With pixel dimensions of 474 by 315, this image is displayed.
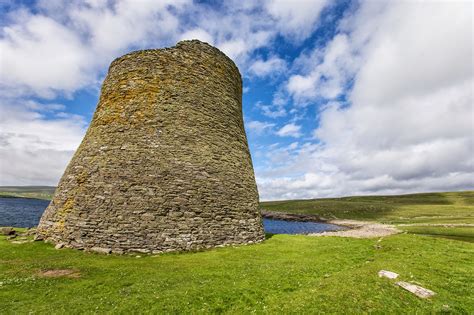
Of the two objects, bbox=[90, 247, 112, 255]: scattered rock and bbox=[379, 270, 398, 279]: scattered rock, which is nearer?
bbox=[379, 270, 398, 279]: scattered rock

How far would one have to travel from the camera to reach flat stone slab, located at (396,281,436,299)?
32.0 ft

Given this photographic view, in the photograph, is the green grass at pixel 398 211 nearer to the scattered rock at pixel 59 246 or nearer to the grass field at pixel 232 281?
the grass field at pixel 232 281

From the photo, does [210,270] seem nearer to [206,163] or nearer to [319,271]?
[319,271]

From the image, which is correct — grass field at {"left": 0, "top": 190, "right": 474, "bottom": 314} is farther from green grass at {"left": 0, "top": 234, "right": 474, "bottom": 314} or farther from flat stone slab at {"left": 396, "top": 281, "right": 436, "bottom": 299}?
flat stone slab at {"left": 396, "top": 281, "right": 436, "bottom": 299}

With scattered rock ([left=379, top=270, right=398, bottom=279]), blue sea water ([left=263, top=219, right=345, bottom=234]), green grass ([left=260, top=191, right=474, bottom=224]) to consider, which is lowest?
blue sea water ([left=263, top=219, right=345, bottom=234])

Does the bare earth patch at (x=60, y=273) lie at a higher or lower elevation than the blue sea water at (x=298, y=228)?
higher

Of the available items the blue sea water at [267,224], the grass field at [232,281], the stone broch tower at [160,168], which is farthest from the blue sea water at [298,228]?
the grass field at [232,281]

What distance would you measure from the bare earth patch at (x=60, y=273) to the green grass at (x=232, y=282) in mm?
273

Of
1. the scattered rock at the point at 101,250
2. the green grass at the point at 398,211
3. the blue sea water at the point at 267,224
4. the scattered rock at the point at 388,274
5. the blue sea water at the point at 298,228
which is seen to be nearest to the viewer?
the scattered rock at the point at 388,274

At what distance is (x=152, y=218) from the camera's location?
54.0ft

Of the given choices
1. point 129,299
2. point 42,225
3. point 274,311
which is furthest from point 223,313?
point 42,225

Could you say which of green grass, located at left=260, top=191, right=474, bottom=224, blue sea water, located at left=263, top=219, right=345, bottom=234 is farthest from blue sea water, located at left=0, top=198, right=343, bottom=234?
green grass, located at left=260, top=191, right=474, bottom=224

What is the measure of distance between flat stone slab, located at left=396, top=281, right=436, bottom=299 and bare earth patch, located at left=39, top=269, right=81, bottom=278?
537 inches

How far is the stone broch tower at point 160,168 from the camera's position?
16.4m
